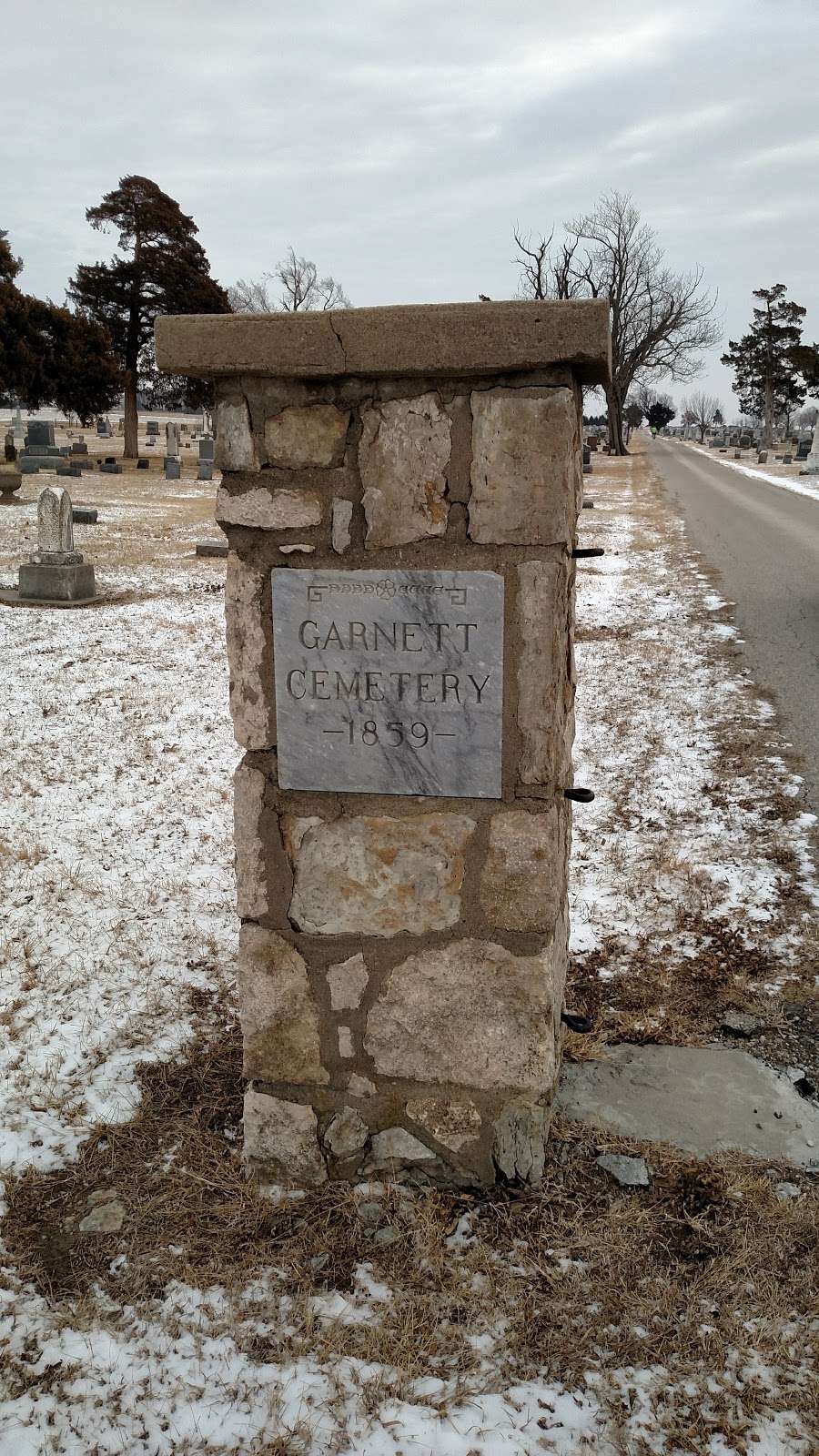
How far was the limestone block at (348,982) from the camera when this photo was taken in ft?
9.01

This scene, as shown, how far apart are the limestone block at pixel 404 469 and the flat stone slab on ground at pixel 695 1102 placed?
1.88 metres

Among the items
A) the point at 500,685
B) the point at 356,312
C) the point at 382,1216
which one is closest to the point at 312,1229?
the point at 382,1216

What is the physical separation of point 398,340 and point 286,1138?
2.20 metres

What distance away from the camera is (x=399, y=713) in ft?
8.48

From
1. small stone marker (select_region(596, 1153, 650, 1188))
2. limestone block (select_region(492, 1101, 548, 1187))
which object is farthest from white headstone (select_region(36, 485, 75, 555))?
small stone marker (select_region(596, 1153, 650, 1188))

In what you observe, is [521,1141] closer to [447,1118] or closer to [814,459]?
[447,1118]

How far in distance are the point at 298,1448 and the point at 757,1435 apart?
961mm

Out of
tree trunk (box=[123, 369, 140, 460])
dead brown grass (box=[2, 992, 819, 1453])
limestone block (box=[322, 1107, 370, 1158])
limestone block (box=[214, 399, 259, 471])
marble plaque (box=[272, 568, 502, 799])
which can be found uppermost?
tree trunk (box=[123, 369, 140, 460])

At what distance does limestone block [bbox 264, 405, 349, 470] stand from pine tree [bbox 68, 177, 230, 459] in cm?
3460

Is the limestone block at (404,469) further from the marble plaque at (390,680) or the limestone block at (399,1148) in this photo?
the limestone block at (399,1148)

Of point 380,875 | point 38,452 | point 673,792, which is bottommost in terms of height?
point 673,792

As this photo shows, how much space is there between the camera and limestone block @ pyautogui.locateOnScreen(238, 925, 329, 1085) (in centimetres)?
277

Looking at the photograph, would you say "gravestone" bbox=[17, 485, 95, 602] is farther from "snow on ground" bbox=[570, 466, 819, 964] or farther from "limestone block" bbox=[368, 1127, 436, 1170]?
"limestone block" bbox=[368, 1127, 436, 1170]

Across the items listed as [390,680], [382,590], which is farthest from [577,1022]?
[382,590]
